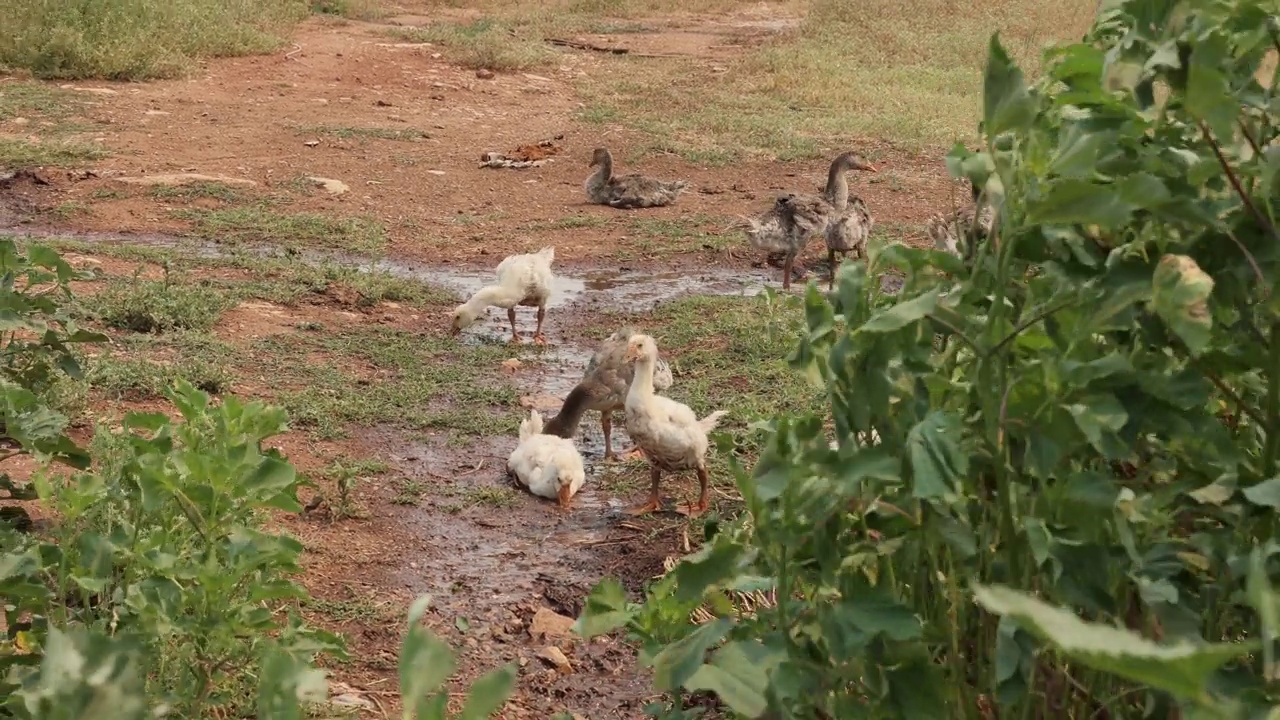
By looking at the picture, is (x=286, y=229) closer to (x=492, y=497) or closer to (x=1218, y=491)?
(x=492, y=497)

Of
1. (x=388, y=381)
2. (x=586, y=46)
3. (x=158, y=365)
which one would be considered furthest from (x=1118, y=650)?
(x=586, y=46)

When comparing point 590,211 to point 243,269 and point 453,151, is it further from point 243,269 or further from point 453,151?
point 243,269

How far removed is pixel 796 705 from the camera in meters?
2.08

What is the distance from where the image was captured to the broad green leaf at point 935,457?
176cm

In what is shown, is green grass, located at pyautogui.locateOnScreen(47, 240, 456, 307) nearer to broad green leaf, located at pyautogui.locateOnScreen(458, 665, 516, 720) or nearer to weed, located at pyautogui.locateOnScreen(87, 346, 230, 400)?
weed, located at pyautogui.locateOnScreen(87, 346, 230, 400)

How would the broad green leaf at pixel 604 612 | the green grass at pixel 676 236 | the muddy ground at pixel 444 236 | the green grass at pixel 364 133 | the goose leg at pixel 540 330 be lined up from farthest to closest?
the green grass at pixel 364 133
the green grass at pixel 676 236
the goose leg at pixel 540 330
the muddy ground at pixel 444 236
the broad green leaf at pixel 604 612

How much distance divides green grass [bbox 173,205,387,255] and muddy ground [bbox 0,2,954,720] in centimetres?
8

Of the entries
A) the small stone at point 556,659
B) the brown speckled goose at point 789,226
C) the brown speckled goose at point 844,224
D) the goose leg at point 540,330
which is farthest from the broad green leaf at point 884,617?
the brown speckled goose at point 789,226

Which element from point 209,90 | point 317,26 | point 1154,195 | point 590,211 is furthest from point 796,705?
point 317,26

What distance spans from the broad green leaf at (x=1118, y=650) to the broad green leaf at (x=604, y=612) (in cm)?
149

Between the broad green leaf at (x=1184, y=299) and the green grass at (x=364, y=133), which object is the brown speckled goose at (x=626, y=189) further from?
the broad green leaf at (x=1184, y=299)

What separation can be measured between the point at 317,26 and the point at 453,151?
23.4ft

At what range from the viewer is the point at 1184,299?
1.64 meters

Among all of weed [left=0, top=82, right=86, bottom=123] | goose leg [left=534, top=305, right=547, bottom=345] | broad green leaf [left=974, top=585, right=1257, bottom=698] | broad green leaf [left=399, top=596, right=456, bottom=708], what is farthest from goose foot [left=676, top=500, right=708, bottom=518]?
weed [left=0, top=82, right=86, bottom=123]
